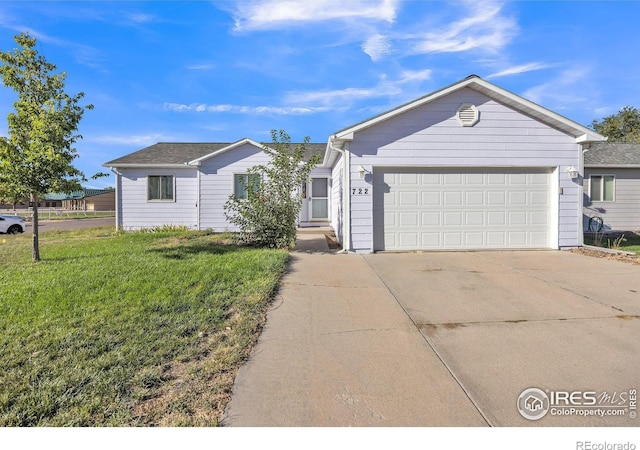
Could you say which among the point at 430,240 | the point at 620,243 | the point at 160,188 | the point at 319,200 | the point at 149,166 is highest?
the point at 149,166

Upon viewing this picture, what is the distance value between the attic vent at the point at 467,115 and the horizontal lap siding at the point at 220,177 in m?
7.98

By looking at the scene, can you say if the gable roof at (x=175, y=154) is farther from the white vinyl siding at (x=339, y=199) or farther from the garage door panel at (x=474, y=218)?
the garage door panel at (x=474, y=218)

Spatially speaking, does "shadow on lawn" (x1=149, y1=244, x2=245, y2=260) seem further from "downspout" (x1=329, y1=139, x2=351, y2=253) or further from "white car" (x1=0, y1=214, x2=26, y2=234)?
"white car" (x1=0, y1=214, x2=26, y2=234)

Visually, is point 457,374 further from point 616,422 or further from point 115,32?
point 115,32

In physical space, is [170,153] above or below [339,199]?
above

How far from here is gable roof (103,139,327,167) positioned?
1394 centimetres

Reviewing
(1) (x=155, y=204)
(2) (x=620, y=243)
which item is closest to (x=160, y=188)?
(1) (x=155, y=204)

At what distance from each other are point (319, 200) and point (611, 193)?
12.4m

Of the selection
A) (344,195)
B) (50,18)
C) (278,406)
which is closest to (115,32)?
(50,18)

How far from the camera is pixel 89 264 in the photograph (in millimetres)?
6895

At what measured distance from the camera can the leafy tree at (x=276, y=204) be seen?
29.7ft

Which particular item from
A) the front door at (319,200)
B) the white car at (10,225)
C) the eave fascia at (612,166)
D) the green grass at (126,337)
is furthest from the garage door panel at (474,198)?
the white car at (10,225)

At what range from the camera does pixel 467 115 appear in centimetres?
884

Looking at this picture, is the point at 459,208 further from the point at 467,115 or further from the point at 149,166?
the point at 149,166
